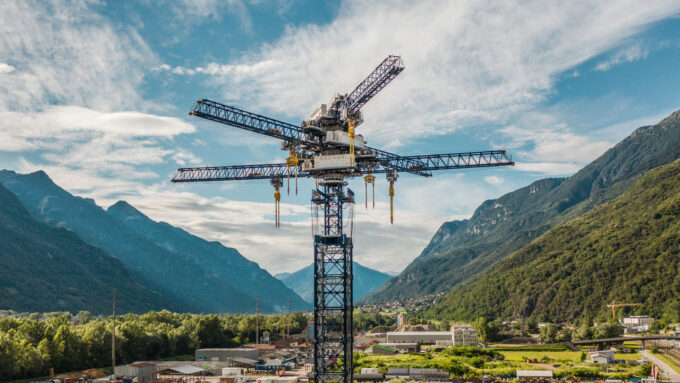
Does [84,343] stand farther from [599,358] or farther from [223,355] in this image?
[599,358]

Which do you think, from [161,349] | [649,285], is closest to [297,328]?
[161,349]

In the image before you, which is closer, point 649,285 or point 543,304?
point 649,285

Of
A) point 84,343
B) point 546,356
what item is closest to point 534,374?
point 546,356

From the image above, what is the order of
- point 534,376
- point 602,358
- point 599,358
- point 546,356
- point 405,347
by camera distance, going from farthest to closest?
point 405,347 → point 546,356 → point 599,358 → point 602,358 → point 534,376

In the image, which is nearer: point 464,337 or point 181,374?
point 181,374

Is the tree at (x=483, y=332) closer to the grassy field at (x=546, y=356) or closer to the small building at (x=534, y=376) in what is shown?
the grassy field at (x=546, y=356)

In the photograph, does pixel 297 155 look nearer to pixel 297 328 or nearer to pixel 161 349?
pixel 161 349

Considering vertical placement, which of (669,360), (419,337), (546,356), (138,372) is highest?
(138,372)
